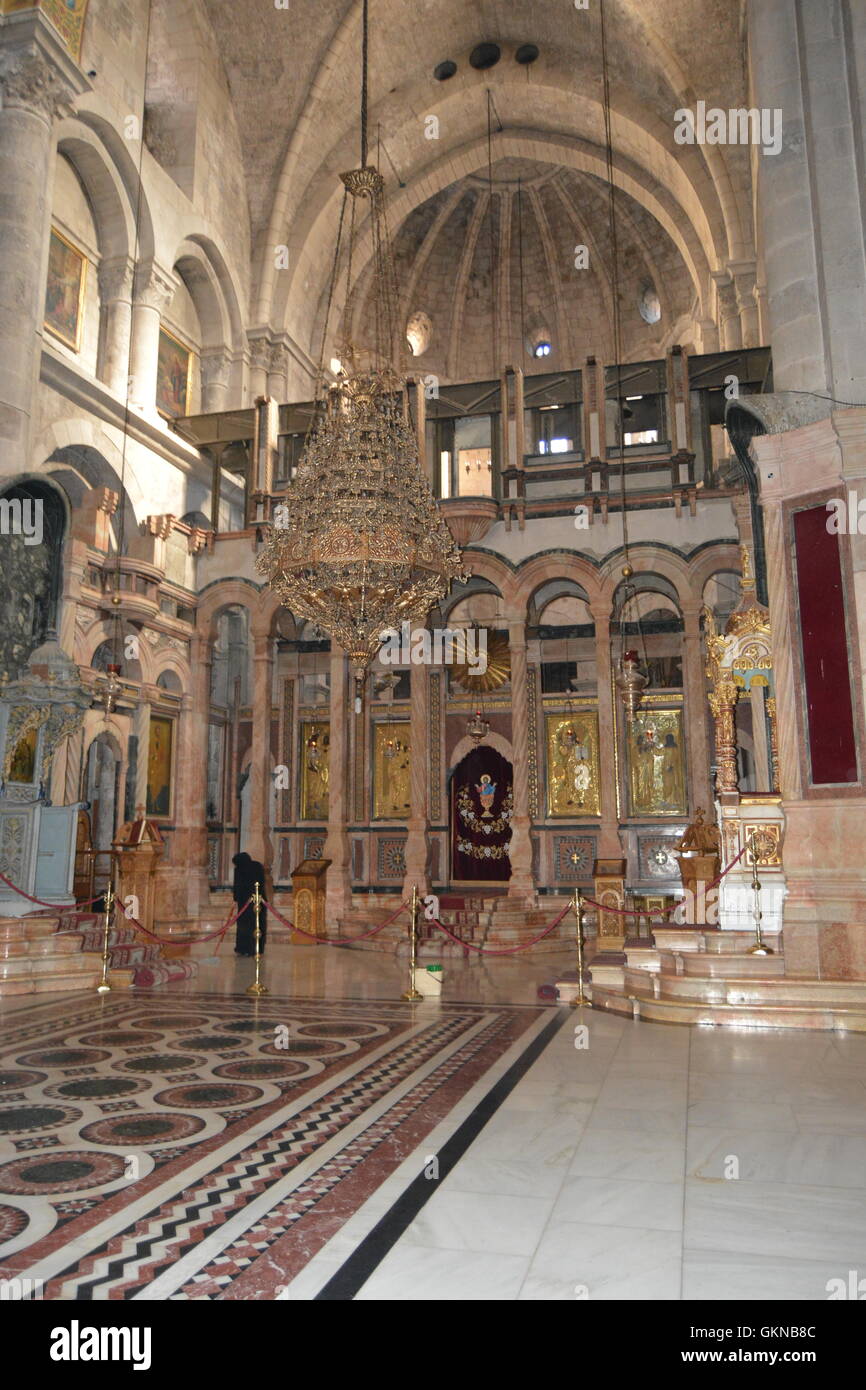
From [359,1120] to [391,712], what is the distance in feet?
42.8

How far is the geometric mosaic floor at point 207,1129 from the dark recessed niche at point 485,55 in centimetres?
1902

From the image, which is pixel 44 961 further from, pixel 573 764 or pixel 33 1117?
pixel 573 764

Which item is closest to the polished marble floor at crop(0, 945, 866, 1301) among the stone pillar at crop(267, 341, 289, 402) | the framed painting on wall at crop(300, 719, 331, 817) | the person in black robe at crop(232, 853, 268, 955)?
the person in black robe at crop(232, 853, 268, 955)

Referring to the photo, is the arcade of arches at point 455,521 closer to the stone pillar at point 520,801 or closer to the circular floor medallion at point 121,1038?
the stone pillar at point 520,801

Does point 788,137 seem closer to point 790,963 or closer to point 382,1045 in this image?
point 790,963

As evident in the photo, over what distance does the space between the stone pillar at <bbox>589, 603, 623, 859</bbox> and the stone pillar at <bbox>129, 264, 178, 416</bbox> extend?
7.92 m

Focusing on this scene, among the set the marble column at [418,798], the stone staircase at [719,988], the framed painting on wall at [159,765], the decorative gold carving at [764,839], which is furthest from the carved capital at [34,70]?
the stone staircase at [719,988]

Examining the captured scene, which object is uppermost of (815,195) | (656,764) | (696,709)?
(815,195)

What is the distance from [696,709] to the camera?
13703mm

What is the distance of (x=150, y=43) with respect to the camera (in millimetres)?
16844

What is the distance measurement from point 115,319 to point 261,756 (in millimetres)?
7207

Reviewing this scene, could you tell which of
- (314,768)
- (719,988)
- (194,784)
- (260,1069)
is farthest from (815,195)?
(314,768)
